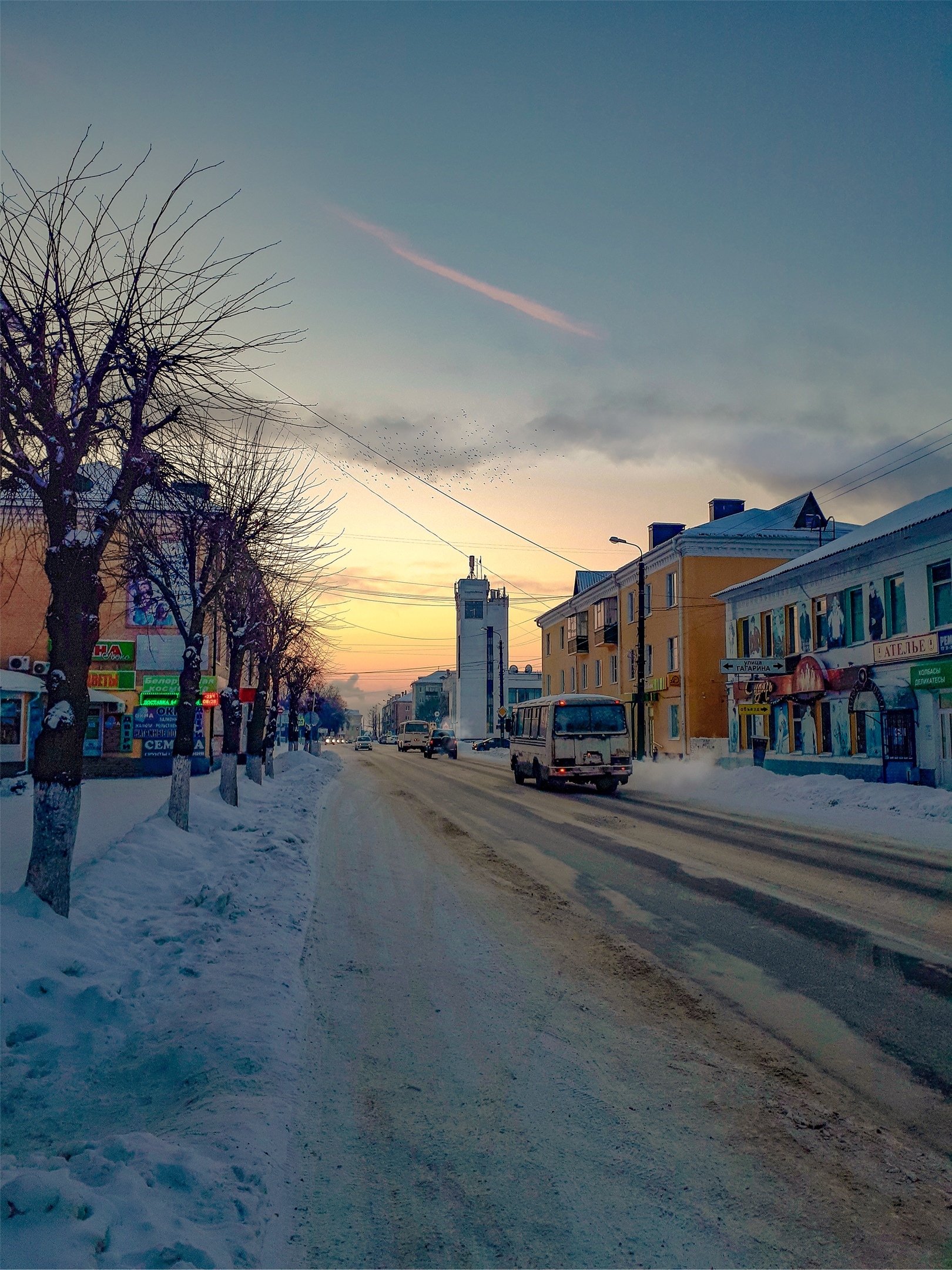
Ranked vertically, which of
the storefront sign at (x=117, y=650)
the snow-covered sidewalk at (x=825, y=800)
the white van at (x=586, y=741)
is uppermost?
the storefront sign at (x=117, y=650)

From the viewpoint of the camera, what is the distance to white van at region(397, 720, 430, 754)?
247 feet

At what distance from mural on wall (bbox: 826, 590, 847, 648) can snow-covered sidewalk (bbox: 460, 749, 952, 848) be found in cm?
453

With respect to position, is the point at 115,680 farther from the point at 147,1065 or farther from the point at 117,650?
the point at 147,1065

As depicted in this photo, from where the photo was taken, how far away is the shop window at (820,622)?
86.9 feet

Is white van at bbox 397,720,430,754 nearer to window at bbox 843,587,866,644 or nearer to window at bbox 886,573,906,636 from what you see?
window at bbox 843,587,866,644

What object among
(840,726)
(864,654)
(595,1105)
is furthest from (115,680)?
(595,1105)

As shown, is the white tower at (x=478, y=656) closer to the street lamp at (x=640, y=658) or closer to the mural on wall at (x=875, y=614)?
the street lamp at (x=640, y=658)

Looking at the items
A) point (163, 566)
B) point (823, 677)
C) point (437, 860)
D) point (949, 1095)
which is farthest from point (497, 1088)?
point (823, 677)

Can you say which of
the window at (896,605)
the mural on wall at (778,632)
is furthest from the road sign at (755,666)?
the window at (896,605)

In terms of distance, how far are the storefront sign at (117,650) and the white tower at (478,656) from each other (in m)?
69.9

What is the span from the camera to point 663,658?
4050cm

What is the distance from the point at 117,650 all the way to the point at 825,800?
25.0 metres

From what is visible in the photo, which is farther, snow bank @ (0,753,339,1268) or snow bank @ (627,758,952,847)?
snow bank @ (627,758,952,847)

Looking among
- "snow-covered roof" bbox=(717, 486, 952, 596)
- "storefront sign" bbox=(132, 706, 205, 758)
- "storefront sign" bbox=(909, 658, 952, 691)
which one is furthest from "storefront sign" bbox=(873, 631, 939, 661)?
"storefront sign" bbox=(132, 706, 205, 758)
